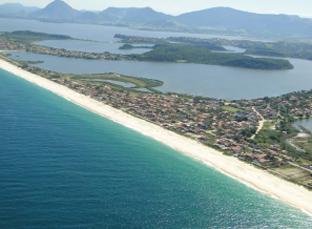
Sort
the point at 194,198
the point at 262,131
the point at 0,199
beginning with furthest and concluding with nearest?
the point at 262,131, the point at 194,198, the point at 0,199

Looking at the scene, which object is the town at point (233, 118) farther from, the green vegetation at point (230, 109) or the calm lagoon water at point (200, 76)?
the calm lagoon water at point (200, 76)

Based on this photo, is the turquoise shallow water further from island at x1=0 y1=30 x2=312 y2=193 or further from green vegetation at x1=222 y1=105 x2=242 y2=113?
green vegetation at x1=222 y1=105 x2=242 y2=113

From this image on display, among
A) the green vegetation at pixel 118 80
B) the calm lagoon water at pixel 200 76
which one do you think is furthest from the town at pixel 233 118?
the calm lagoon water at pixel 200 76

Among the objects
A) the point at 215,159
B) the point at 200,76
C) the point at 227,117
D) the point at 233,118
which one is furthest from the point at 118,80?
the point at 215,159

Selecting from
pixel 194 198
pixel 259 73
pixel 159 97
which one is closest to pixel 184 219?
pixel 194 198

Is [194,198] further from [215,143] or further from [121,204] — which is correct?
[215,143]
